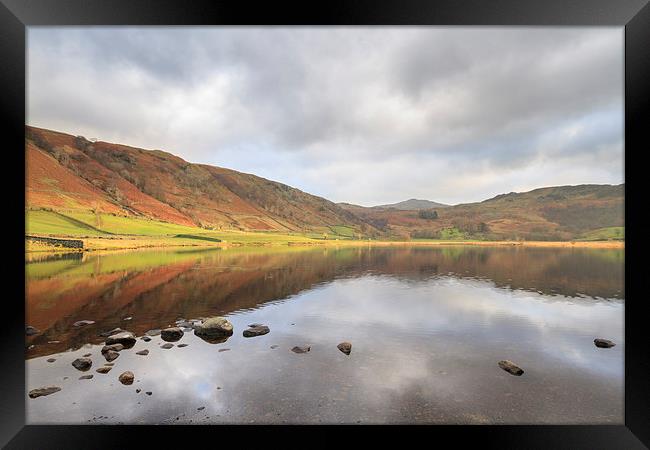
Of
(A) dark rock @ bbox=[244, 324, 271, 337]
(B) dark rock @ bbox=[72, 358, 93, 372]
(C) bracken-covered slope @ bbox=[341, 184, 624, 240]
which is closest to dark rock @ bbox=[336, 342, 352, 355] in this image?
A: (A) dark rock @ bbox=[244, 324, 271, 337]

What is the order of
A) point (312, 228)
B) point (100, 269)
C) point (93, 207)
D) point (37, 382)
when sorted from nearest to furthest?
point (37, 382), point (100, 269), point (93, 207), point (312, 228)

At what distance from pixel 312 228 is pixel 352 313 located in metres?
150

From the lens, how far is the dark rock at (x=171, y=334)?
36.9ft

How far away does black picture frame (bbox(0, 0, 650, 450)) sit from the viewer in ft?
12.4

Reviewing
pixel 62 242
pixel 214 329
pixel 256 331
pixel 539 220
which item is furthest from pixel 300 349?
pixel 539 220

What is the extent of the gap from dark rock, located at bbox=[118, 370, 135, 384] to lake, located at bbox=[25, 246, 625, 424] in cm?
28

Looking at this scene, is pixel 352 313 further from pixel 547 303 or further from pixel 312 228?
pixel 312 228

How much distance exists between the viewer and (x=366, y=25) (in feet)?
14.2

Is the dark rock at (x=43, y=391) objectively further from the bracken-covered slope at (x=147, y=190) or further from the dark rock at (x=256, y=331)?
the bracken-covered slope at (x=147, y=190)

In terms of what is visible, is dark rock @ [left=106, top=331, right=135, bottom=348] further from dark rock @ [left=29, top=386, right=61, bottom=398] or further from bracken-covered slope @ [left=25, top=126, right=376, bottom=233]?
bracken-covered slope @ [left=25, top=126, right=376, bottom=233]

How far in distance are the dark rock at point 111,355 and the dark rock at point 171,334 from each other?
1813 mm

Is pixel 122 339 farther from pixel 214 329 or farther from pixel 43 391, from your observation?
pixel 43 391

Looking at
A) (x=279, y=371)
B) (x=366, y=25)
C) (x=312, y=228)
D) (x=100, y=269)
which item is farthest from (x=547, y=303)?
(x=312, y=228)

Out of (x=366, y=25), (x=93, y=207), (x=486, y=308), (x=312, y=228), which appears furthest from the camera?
(x=312, y=228)
